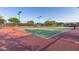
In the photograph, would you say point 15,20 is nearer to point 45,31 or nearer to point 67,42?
point 45,31

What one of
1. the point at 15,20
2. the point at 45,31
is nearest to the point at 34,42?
the point at 45,31

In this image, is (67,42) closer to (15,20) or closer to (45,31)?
(45,31)

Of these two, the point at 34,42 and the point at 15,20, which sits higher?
the point at 15,20

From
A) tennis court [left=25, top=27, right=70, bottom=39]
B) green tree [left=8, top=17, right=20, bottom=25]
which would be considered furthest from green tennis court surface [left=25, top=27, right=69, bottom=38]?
green tree [left=8, top=17, right=20, bottom=25]

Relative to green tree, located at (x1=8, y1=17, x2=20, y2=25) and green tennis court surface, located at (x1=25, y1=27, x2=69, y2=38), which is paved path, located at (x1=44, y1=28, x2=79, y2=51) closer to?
green tennis court surface, located at (x1=25, y1=27, x2=69, y2=38)

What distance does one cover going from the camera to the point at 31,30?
1.28 metres

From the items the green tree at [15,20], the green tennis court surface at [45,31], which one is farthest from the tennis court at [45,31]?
the green tree at [15,20]

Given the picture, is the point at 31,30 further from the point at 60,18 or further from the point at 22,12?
the point at 60,18

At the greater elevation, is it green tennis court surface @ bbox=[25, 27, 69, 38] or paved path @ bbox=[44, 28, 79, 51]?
green tennis court surface @ bbox=[25, 27, 69, 38]

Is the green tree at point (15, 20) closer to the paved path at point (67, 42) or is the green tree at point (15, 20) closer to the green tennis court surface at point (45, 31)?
the green tennis court surface at point (45, 31)

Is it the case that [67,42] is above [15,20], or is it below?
below
